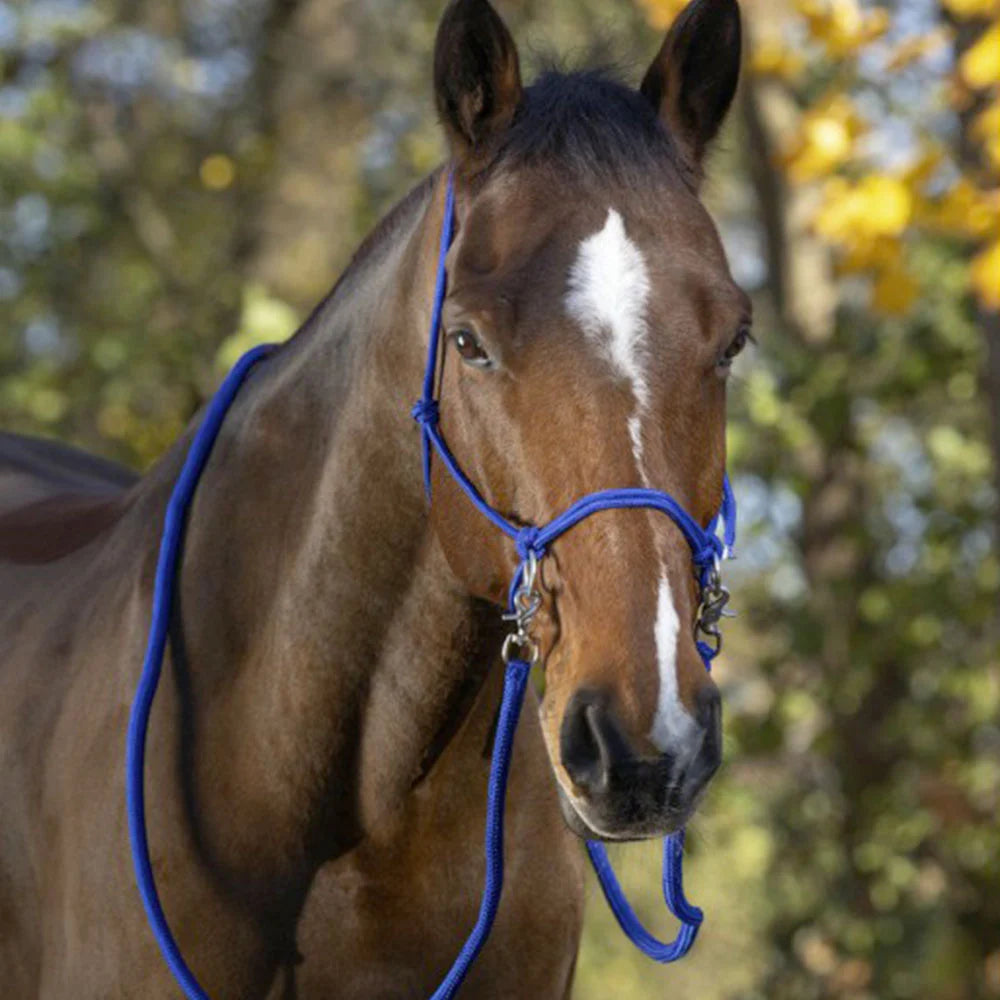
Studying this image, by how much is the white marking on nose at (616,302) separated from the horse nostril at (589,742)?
11.9 inches

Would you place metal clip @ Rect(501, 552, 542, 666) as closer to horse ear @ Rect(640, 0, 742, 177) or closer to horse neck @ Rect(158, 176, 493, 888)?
horse neck @ Rect(158, 176, 493, 888)

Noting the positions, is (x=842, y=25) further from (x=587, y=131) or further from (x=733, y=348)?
(x=733, y=348)

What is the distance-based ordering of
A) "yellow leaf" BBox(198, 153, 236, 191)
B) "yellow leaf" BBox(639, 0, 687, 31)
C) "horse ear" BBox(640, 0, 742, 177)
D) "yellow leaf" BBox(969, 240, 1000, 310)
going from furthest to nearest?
1. "yellow leaf" BBox(198, 153, 236, 191)
2. "yellow leaf" BBox(639, 0, 687, 31)
3. "yellow leaf" BBox(969, 240, 1000, 310)
4. "horse ear" BBox(640, 0, 742, 177)

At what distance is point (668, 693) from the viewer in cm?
236

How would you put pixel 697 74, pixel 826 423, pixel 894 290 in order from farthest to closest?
pixel 826 423, pixel 894 290, pixel 697 74

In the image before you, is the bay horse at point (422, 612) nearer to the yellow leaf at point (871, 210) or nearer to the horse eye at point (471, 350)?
the horse eye at point (471, 350)

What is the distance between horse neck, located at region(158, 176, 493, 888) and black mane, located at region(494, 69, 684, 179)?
0.19 meters

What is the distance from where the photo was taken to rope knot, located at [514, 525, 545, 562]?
101 inches

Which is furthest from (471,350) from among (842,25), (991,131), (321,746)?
(842,25)

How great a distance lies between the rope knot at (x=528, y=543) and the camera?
2.56 m

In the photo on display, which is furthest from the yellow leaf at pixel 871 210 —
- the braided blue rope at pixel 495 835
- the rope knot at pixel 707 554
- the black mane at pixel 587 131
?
the rope knot at pixel 707 554

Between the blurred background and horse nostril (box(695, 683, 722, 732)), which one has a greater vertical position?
horse nostril (box(695, 683, 722, 732))

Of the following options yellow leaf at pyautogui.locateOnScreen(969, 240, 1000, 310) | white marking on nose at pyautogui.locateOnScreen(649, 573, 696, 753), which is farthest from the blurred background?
white marking on nose at pyautogui.locateOnScreen(649, 573, 696, 753)

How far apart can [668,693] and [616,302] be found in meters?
0.52
